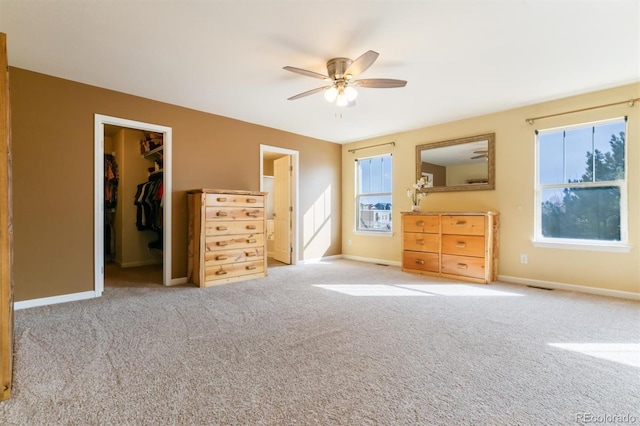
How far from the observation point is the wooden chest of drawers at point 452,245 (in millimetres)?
3887

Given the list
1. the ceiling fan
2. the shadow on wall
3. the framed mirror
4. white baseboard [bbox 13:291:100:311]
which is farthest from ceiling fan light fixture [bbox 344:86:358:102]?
white baseboard [bbox 13:291:100:311]

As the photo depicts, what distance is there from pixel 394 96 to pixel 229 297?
3.07 m

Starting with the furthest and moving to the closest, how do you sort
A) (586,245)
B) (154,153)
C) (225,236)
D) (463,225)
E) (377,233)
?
(377,233), (154,153), (463,225), (225,236), (586,245)

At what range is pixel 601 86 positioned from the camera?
3295 mm

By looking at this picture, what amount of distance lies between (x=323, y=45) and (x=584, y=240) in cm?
379

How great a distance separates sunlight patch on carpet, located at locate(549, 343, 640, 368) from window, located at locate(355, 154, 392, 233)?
11.3 feet

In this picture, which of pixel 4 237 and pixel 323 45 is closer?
pixel 4 237

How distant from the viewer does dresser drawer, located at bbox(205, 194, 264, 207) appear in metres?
3.74

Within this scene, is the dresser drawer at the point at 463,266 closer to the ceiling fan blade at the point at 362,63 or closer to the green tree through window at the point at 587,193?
the green tree through window at the point at 587,193

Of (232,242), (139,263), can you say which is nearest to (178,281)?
(232,242)

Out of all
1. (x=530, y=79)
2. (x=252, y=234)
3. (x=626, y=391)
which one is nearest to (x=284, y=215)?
(x=252, y=234)

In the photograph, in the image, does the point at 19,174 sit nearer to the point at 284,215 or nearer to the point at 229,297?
the point at 229,297

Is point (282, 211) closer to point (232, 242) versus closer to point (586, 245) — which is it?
point (232, 242)

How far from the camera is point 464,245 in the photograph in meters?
4.04
